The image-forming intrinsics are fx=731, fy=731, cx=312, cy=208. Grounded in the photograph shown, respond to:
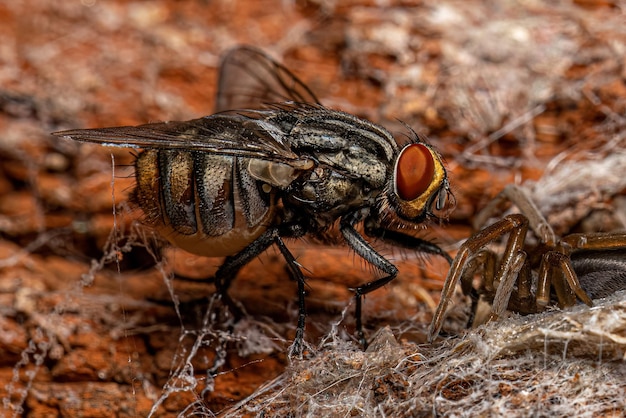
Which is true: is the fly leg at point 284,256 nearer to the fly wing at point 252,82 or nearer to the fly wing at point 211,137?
the fly wing at point 211,137

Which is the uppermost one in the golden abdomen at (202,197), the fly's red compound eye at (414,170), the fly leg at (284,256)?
the fly's red compound eye at (414,170)

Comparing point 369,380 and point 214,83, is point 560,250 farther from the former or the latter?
point 214,83

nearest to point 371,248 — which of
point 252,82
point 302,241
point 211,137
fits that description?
point 302,241

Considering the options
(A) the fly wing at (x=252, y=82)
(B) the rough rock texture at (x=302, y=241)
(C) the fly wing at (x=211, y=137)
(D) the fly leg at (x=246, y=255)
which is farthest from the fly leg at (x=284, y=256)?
(A) the fly wing at (x=252, y=82)

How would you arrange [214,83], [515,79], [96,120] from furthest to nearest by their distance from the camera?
[214,83], [96,120], [515,79]

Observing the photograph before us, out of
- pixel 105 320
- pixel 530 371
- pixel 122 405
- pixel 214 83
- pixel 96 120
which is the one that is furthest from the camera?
pixel 214 83

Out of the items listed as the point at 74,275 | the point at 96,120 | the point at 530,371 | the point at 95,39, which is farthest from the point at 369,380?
the point at 95,39
